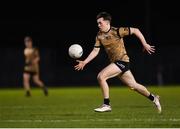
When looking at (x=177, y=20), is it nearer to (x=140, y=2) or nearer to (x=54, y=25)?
(x=140, y=2)

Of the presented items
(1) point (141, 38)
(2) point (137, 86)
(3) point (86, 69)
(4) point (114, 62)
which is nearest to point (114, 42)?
(4) point (114, 62)

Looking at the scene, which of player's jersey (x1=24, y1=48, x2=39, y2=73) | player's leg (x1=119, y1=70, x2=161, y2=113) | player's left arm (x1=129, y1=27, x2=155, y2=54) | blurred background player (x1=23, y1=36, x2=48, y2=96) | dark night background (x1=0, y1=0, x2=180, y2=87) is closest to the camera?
player's left arm (x1=129, y1=27, x2=155, y2=54)

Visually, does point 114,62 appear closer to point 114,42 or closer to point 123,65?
point 123,65

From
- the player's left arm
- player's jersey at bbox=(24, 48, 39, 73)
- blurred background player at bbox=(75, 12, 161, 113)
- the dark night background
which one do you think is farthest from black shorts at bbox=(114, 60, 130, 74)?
the dark night background

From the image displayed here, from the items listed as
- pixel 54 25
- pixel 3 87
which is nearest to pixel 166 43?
pixel 54 25

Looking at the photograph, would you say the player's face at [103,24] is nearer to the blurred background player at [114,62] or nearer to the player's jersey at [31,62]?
the blurred background player at [114,62]

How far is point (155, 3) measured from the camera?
50.1 meters

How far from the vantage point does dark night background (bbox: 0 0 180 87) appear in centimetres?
4044

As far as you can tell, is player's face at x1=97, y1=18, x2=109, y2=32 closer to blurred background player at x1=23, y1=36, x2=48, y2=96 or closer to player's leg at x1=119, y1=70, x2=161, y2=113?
player's leg at x1=119, y1=70, x2=161, y2=113

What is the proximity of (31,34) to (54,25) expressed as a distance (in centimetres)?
166

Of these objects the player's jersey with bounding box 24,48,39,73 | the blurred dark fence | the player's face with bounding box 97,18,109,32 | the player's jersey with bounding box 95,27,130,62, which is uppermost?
the player's face with bounding box 97,18,109,32

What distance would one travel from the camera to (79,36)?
4728cm

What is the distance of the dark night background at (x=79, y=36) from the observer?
40.4m

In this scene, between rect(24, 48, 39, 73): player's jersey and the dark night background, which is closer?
rect(24, 48, 39, 73): player's jersey
